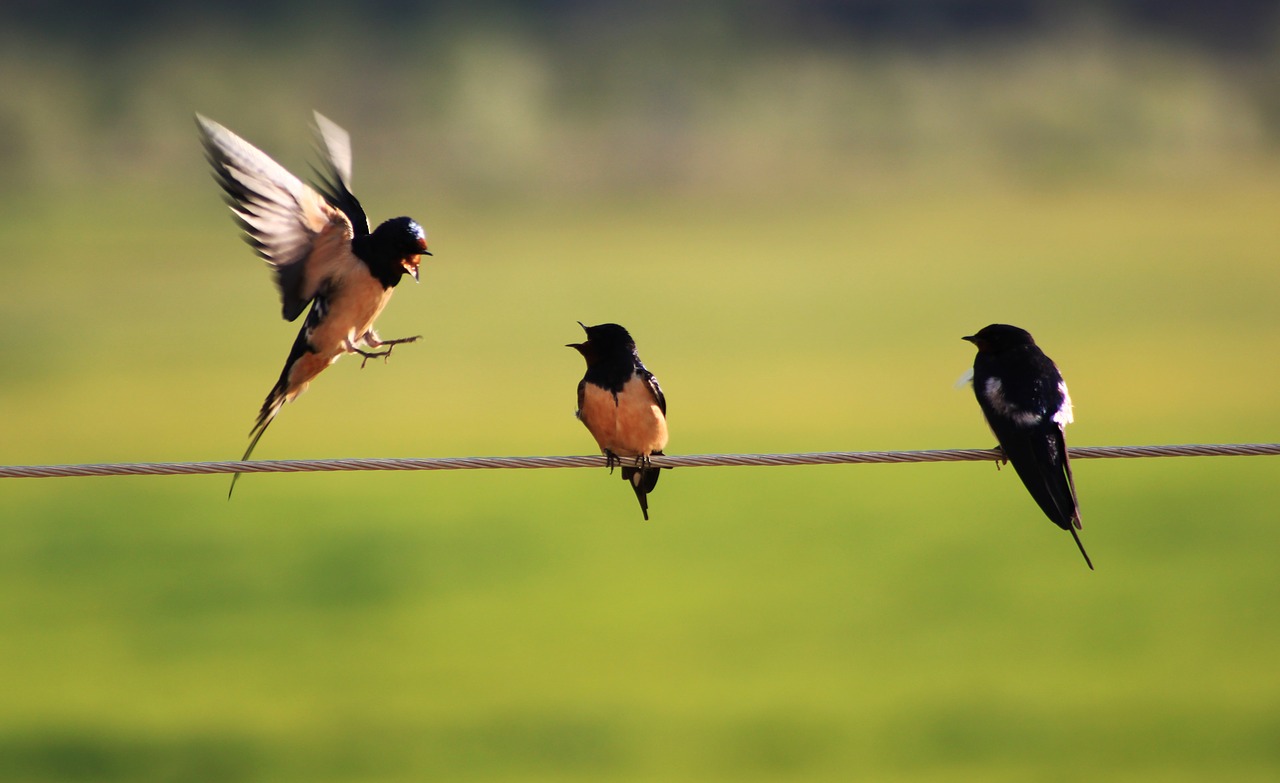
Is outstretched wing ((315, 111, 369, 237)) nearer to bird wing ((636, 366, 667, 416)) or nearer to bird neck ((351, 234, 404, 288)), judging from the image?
bird neck ((351, 234, 404, 288))

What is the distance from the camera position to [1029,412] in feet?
16.1

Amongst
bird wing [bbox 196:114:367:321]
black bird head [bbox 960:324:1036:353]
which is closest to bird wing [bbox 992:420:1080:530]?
black bird head [bbox 960:324:1036:353]

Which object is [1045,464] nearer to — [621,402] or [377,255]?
[621,402]

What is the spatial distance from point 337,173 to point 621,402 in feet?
3.75

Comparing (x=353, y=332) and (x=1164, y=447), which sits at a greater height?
(x=353, y=332)

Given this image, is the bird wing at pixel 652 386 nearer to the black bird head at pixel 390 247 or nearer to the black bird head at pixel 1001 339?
the black bird head at pixel 390 247

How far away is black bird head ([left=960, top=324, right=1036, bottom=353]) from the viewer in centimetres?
530

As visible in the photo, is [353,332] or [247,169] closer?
[247,169]

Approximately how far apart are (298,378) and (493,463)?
5.32 feet

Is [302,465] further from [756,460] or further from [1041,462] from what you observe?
[1041,462]

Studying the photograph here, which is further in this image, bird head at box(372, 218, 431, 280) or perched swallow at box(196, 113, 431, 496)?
bird head at box(372, 218, 431, 280)

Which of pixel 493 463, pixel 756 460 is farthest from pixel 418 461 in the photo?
pixel 756 460

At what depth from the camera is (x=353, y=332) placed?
17.3ft

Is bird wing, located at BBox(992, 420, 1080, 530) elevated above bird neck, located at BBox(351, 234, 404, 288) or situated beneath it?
situated beneath
